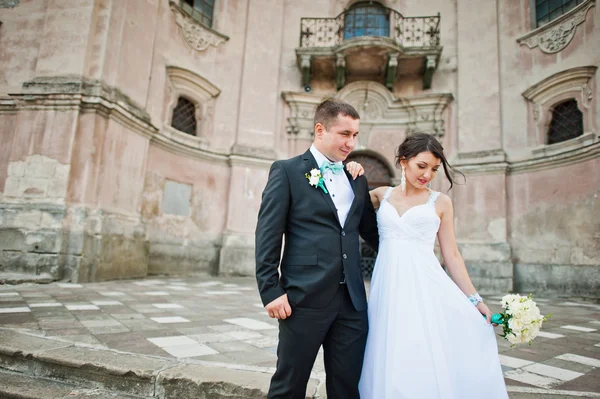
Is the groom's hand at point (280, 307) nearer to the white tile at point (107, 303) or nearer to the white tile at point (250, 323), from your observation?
the white tile at point (250, 323)

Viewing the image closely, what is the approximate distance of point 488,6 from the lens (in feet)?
34.3

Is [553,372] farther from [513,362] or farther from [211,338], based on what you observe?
[211,338]

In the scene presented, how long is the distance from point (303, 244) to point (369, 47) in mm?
9895

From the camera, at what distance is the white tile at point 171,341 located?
2978 millimetres

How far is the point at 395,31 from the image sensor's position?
11.4 metres

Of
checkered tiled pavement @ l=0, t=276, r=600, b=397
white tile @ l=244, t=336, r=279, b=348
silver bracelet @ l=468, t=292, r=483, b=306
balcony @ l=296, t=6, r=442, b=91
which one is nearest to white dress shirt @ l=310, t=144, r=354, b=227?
silver bracelet @ l=468, t=292, r=483, b=306

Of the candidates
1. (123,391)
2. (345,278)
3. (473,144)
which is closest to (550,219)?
(473,144)

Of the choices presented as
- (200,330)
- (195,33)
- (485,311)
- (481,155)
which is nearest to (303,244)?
(485,311)

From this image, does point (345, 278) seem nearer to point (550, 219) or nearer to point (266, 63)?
point (550, 219)

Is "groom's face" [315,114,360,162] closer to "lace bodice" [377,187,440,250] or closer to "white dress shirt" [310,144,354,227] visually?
"white dress shirt" [310,144,354,227]

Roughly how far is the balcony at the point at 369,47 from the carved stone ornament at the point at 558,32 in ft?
7.74

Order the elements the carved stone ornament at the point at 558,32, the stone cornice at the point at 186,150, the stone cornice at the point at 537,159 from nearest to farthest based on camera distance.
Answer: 1. the stone cornice at the point at 537,159
2. the carved stone ornament at the point at 558,32
3. the stone cornice at the point at 186,150

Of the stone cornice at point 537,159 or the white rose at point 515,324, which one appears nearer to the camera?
the white rose at point 515,324

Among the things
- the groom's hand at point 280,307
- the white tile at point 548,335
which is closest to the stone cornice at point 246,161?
the white tile at point 548,335
